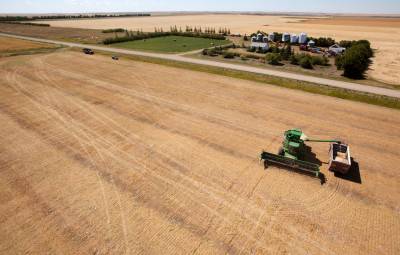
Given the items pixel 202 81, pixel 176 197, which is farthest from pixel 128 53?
pixel 176 197

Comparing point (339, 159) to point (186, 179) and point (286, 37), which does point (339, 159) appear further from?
point (286, 37)

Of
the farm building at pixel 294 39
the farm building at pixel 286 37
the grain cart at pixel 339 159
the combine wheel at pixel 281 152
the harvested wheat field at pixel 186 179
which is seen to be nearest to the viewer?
the harvested wheat field at pixel 186 179

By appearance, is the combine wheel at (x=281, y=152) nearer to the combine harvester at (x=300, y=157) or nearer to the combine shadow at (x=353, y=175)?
the combine harvester at (x=300, y=157)

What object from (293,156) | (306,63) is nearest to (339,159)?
(293,156)

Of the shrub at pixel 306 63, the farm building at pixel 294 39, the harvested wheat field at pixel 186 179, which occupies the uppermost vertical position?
the farm building at pixel 294 39

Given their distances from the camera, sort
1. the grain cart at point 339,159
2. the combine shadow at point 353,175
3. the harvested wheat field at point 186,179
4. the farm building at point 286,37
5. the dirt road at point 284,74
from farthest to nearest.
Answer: the farm building at point 286,37 < the dirt road at point 284,74 < the combine shadow at point 353,175 < the grain cart at point 339,159 < the harvested wheat field at point 186,179

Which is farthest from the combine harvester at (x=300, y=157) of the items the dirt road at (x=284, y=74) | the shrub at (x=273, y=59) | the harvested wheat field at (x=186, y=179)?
the shrub at (x=273, y=59)
